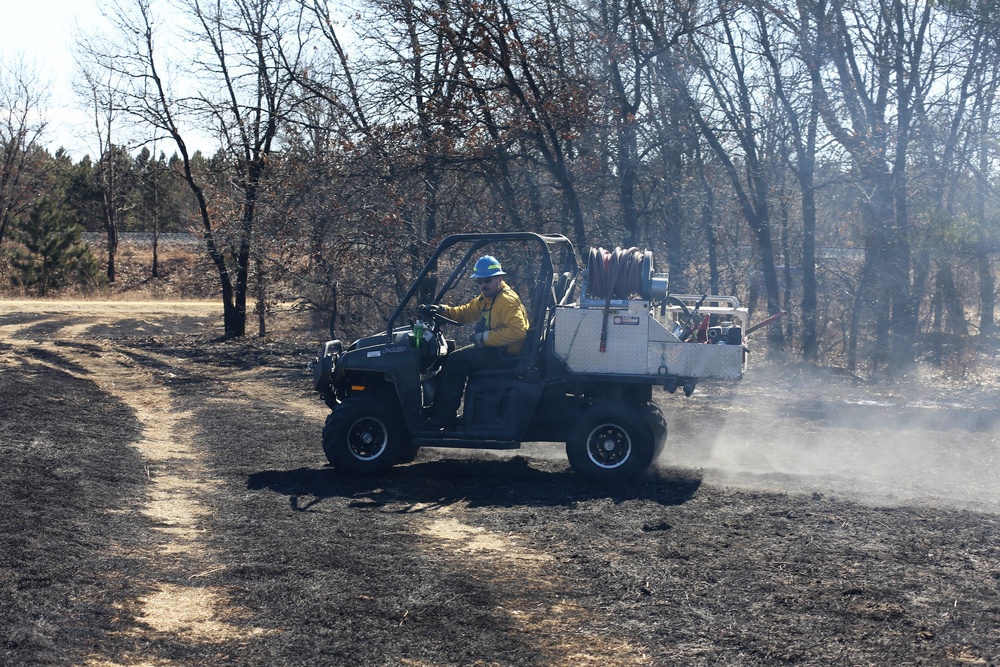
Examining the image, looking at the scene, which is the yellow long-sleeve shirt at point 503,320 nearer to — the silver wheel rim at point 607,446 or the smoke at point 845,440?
the silver wheel rim at point 607,446

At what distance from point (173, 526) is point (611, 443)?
3.98 metres

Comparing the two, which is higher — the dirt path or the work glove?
the work glove

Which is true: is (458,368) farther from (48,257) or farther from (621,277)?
(48,257)

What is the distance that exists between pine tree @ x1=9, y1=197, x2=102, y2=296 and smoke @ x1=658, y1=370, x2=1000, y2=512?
3098 cm

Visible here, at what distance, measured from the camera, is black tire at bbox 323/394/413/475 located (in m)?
10.2

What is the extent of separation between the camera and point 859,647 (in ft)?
17.4

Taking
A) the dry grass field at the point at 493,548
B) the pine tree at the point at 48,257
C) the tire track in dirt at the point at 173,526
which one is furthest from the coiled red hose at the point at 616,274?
the pine tree at the point at 48,257

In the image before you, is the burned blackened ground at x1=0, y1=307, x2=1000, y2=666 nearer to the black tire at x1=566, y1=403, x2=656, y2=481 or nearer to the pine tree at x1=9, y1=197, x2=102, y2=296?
the black tire at x1=566, y1=403, x2=656, y2=481

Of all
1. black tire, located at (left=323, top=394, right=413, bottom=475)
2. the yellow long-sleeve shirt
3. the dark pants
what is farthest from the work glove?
black tire, located at (left=323, top=394, right=413, bottom=475)

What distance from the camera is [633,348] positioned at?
973cm

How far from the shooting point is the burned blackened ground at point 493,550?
5473mm

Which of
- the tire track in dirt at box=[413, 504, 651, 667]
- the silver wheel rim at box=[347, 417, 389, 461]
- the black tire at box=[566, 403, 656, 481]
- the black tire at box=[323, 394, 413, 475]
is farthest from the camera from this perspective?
the silver wheel rim at box=[347, 417, 389, 461]

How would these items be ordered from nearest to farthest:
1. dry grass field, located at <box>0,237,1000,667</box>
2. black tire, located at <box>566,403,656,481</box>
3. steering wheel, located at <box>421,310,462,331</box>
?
dry grass field, located at <box>0,237,1000,667</box> < black tire, located at <box>566,403,656,481</box> < steering wheel, located at <box>421,310,462,331</box>

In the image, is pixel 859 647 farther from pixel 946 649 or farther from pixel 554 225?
pixel 554 225
